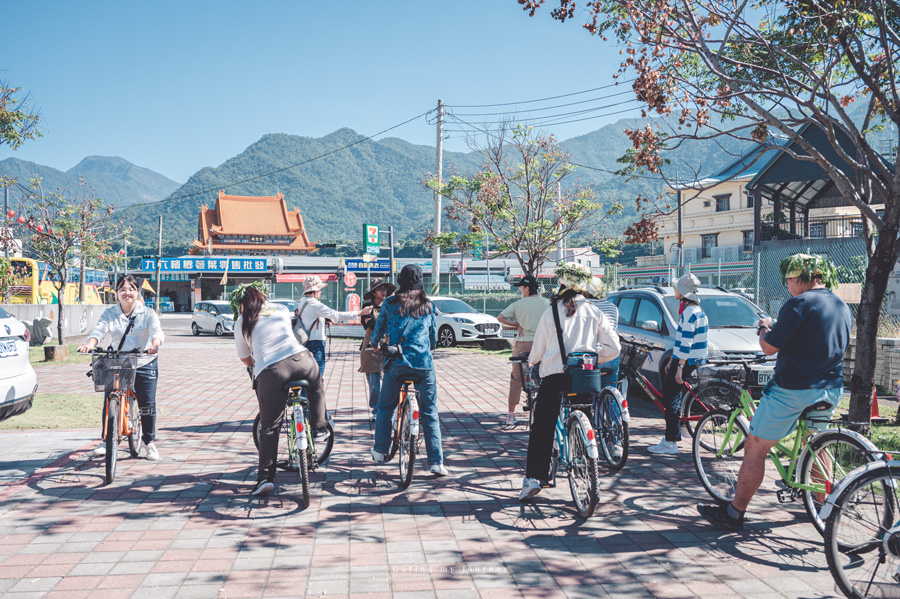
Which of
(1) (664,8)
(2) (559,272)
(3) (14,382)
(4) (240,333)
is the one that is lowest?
(3) (14,382)

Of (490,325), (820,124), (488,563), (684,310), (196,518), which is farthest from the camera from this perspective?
(490,325)

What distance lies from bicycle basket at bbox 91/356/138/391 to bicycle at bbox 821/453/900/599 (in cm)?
526

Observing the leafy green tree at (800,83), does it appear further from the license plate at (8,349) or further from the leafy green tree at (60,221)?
the leafy green tree at (60,221)

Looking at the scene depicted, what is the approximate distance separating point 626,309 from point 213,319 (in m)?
20.9

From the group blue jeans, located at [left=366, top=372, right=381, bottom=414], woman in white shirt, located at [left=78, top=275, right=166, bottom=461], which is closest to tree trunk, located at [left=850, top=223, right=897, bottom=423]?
blue jeans, located at [left=366, top=372, right=381, bottom=414]

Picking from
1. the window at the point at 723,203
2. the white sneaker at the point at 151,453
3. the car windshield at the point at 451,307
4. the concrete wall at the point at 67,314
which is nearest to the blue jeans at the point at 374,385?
the white sneaker at the point at 151,453

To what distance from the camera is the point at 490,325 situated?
20.0m

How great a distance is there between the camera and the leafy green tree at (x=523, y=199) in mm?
18828

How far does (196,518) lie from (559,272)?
324 centimetres

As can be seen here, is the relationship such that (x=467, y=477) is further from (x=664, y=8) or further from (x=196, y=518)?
(x=664, y=8)

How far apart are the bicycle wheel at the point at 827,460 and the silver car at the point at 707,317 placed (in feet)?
14.2

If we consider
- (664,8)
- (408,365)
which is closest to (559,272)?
(408,365)

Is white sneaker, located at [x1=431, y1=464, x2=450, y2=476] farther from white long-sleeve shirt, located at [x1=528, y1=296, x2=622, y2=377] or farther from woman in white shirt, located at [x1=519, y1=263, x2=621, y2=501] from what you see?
white long-sleeve shirt, located at [x1=528, y1=296, x2=622, y2=377]

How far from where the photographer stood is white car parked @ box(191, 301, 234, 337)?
26778 millimetres
